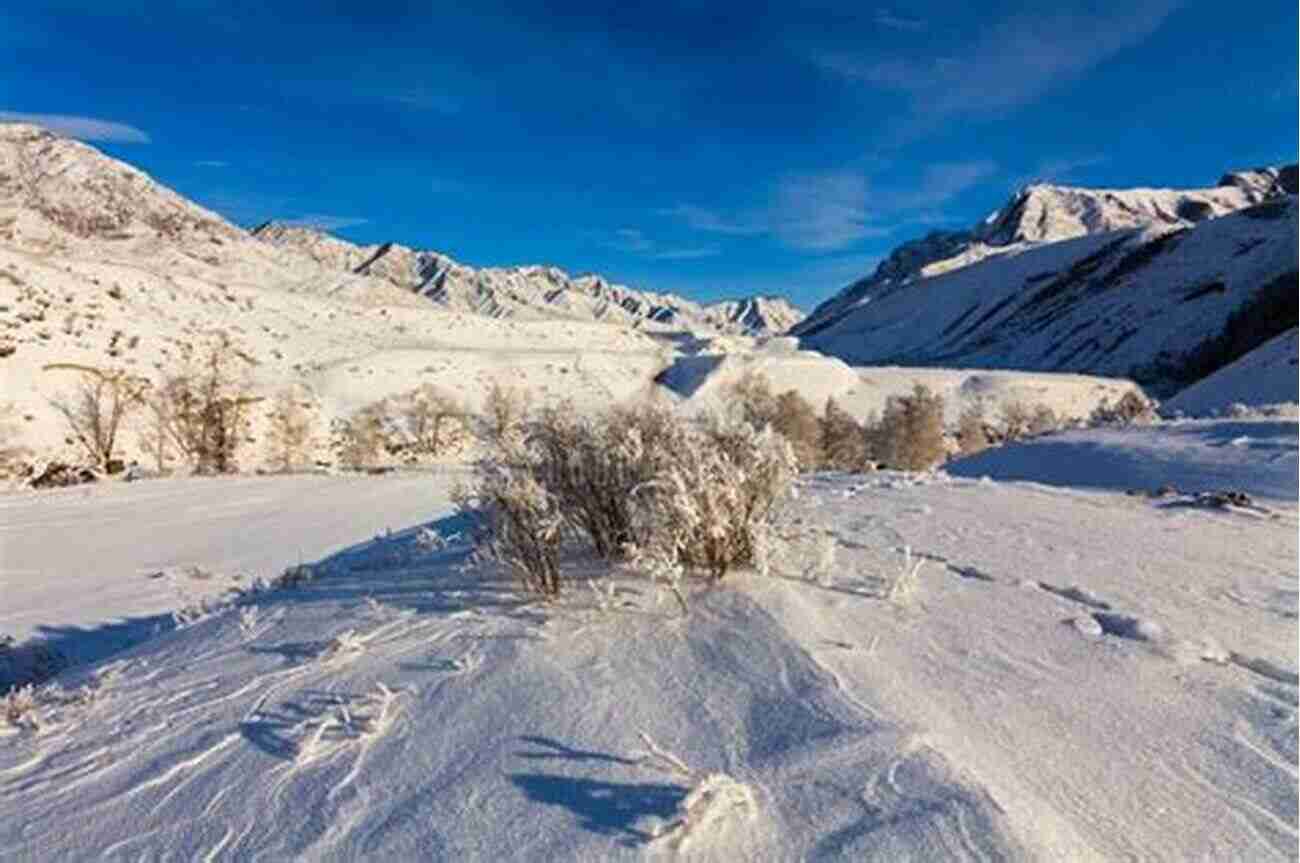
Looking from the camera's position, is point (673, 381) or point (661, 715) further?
point (673, 381)

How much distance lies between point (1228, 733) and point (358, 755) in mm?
2670

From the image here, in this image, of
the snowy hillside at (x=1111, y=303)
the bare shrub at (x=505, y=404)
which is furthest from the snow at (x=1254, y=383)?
the snowy hillside at (x=1111, y=303)

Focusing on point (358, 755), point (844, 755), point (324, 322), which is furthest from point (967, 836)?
point (324, 322)

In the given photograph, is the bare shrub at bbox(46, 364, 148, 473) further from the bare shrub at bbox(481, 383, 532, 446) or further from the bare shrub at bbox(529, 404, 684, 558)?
the bare shrub at bbox(529, 404, 684, 558)

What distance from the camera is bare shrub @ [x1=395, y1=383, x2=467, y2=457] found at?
37.0 meters

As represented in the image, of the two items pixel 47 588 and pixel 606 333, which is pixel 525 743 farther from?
pixel 606 333

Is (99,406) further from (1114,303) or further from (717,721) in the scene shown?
(1114,303)

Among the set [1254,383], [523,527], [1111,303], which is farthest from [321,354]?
[1111,303]

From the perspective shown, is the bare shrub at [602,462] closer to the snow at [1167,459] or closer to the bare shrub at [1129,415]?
the snow at [1167,459]

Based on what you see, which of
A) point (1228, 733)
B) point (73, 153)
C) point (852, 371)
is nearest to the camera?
point (1228, 733)

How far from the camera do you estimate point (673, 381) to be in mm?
58844

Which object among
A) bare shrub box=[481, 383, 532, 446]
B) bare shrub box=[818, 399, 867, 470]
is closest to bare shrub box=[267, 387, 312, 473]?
bare shrub box=[481, 383, 532, 446]

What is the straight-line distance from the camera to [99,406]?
1222 inches

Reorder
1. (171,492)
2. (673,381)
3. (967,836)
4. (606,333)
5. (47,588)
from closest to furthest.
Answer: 1. (967,836)
2. (47,588)
3. (171,492)
4. (673,381)
5. (606,333)
